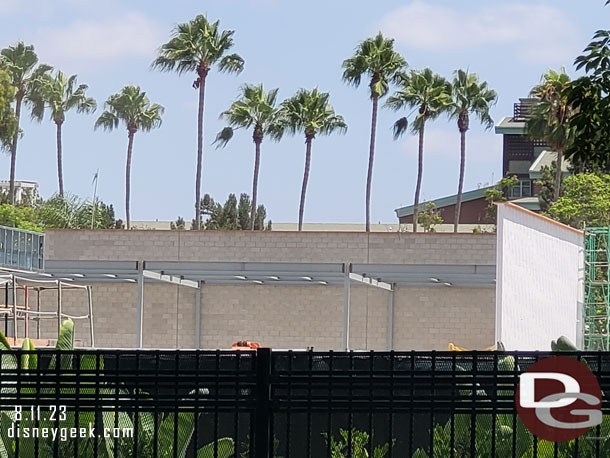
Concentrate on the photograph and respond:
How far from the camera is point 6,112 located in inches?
2874

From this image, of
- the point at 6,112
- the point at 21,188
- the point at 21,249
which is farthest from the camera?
the point at 21,188

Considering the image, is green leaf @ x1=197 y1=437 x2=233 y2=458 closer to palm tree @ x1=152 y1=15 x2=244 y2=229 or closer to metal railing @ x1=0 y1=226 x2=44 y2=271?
metal railing @ x1=0 y1=226 x2=44 y2=271

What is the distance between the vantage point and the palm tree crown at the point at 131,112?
255 feet

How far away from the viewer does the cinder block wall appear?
3847 centimetres

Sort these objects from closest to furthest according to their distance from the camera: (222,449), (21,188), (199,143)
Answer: (222,449) → (199,143) → (21,188)

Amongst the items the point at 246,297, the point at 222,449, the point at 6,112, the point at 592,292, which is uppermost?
the point at 6,112

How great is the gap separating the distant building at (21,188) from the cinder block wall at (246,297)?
163ft

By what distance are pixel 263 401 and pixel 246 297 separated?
31335 mm

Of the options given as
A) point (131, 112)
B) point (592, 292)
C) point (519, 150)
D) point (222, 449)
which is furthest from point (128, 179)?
point (222, 449)

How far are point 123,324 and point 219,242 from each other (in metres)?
4.06

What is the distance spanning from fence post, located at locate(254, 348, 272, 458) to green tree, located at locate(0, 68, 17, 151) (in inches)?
2314

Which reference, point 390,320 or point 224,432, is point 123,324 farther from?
point 224,432

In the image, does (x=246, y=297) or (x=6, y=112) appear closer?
(x=246, y=297)

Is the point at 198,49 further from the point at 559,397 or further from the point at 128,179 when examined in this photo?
the point at 559,397
